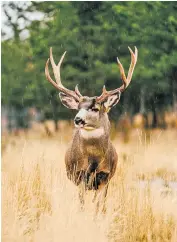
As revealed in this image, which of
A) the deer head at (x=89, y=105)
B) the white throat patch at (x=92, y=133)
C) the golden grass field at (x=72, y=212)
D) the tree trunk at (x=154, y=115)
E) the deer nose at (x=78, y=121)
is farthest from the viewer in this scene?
the tree trunk at (x=154, y=115)

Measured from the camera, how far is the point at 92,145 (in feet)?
19.9

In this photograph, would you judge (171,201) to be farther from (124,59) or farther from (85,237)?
(124,59)

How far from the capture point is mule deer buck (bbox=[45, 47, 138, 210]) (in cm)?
593

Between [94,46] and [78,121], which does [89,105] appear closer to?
[78,121]

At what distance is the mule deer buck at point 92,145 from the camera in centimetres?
593

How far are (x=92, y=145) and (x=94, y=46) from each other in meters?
7.89

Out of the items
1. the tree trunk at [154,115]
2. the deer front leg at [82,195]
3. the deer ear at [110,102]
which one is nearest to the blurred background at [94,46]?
the tree trunk at [154,115]

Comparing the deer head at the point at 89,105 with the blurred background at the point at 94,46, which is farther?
the blurred background at the point at 94,46

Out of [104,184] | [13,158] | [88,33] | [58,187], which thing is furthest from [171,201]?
[88,33]

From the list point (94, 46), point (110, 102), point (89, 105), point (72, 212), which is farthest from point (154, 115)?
point (72, 212)

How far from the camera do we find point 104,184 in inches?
236

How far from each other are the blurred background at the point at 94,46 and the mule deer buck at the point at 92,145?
6655 millimetres

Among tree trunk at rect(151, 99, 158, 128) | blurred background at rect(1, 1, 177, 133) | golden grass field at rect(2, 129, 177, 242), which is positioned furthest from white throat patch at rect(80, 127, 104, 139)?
tree trunk at rect(151, 99, 158, 128)

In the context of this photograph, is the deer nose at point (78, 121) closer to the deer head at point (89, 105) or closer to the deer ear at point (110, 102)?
the deer head at point (89, 105)
